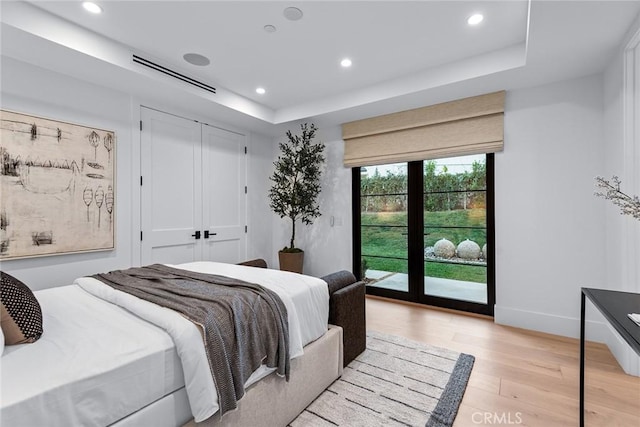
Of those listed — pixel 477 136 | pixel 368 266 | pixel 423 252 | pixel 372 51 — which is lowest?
pixel 368 266

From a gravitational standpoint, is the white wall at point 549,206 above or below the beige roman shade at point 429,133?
below

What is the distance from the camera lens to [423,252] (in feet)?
12.8

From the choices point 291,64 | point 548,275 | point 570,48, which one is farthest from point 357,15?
point 548,275

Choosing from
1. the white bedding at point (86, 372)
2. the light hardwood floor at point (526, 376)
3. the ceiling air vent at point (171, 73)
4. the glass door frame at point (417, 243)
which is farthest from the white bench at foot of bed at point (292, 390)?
the ceiling air vent at point (171, 73)

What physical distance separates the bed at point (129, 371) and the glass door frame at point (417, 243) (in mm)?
2304

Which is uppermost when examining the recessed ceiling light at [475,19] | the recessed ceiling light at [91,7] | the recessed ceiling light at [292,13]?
the recessed ceiling light at [91,7]

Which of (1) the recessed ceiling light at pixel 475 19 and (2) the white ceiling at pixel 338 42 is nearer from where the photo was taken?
(2) the white ceiling at pixel 338 42

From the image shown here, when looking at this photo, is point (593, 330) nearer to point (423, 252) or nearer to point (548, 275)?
point (548, 275)

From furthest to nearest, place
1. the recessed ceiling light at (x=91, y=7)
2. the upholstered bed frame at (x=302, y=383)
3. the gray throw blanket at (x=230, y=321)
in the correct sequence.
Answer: the recessed ceiling light at (x=91, y=7) → the gray throw blanket at (x=230, y=321) → the upholstered bed frame at (x=302, y=383)

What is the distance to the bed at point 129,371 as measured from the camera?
98 cm

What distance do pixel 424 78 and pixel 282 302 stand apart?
271cm

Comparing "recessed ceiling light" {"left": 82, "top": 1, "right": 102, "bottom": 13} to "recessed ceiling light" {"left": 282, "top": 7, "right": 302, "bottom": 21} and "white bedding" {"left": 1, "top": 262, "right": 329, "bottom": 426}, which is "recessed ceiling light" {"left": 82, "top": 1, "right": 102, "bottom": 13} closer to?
"recessed ceiling light" {"left": 282, "top": 7, "right": 302, "bottom": 21}

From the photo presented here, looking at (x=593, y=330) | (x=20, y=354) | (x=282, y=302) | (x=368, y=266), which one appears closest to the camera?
(x=20, y=354)

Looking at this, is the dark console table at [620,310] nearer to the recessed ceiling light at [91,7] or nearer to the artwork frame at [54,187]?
the recessed ceiling light at [91,7]
